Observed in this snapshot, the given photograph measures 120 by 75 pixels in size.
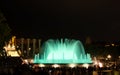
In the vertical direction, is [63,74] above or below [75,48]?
below

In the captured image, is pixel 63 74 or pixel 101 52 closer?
pixel 63 74

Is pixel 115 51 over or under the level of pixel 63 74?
over

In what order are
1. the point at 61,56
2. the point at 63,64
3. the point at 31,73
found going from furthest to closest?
the point at 61,56, the point at 63,64, the point at 31,73

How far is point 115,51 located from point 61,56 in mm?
67518

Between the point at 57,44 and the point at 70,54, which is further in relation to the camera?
the point at 57,44

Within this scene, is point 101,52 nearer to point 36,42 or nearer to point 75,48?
point 36,42

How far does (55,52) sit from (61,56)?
2.77 metres

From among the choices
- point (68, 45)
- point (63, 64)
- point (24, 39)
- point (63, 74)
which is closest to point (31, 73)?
point (63, 74)

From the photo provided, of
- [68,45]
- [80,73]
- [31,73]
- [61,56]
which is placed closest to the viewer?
[31,73]

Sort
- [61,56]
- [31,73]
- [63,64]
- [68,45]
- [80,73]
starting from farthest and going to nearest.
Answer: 1. [68,45]
2. [61,56]
3. [63,64]
4. [80,73]
5. [31,73]

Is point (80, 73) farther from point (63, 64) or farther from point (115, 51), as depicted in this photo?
point (115, 51)

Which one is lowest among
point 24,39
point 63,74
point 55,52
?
point 63,74

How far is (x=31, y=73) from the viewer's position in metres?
21.3

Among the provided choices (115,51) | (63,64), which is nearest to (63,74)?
(63,64)
